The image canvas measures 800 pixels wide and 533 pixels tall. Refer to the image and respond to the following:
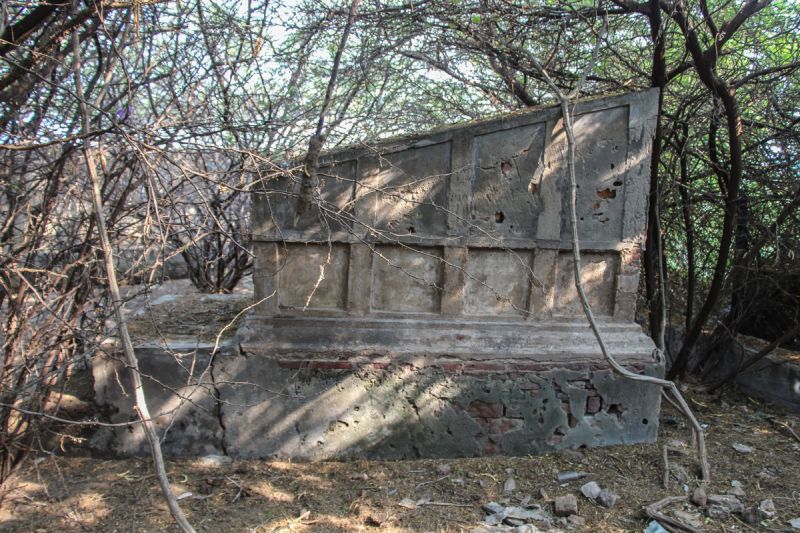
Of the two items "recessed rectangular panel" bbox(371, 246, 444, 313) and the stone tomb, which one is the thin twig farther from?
"recessed rectangular panel" bbox(371, 246, 444, 313)

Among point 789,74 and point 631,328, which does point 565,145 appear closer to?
point 631,328

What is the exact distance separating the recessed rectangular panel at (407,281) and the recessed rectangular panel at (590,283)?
886 millimetres

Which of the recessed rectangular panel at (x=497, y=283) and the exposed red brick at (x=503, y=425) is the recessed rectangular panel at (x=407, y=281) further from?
the exposed red brick at (x=503, y=425)

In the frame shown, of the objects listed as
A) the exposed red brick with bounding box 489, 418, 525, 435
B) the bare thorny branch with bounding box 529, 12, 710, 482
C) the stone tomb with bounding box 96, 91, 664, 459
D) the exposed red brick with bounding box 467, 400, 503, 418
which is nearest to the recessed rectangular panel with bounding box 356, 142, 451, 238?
the stone tomb with bounding box 96, 91, 664, 459

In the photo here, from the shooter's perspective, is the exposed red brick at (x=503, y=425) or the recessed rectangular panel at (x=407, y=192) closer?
the recessed rectangular panel at (x=407, y=192)

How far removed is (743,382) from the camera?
17.6 ft

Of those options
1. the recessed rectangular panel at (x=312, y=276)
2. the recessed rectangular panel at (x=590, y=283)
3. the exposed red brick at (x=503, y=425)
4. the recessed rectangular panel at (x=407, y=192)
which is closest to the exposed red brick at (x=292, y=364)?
the recessed rectangular panel at (x=312, y=276)

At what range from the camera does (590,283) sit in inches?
164

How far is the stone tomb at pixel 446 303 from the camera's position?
12.7ft

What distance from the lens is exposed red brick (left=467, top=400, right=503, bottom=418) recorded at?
4.02 m

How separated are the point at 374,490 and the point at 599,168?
8.73ft

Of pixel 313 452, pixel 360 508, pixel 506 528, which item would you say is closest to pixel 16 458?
pixel 313 452

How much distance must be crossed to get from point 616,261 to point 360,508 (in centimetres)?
245

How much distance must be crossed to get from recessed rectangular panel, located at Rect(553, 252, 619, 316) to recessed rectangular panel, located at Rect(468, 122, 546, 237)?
16.0 inches
